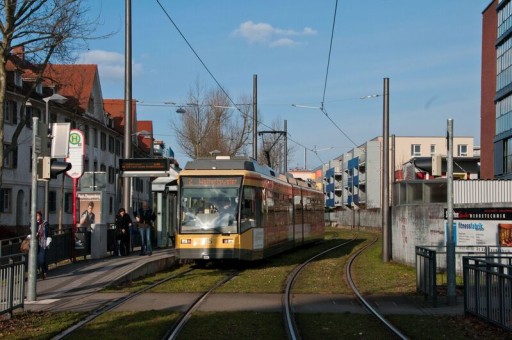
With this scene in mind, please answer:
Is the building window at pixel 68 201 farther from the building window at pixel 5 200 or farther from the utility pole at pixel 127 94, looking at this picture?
the utility pole at pixel 127 94

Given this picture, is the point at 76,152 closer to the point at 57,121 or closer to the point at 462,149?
the point at 57,121

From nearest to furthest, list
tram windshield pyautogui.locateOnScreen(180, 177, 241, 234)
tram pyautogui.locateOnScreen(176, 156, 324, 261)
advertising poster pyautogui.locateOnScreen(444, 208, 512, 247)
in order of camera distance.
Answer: advertising poster pyautogui.locateOnScreen(444, 208, 512, 247) → tram pyautogui.locateOnScreen(176, 156, 324, 261) → tram windshield pyautogui.locateOnScreen(180, 177, 241, 234)

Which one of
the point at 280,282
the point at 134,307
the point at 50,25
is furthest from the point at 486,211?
the point at 50,25

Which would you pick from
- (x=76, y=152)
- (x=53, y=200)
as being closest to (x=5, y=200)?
(x=53, y=200)

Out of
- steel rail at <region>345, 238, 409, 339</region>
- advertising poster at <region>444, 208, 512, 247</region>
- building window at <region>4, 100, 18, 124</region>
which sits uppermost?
building window at <region>4, 100, 18, 124</region>

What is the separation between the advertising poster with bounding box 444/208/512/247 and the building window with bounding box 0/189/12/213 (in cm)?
3193

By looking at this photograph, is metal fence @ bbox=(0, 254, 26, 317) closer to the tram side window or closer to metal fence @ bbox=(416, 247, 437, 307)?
metal fence @ bbox=(416, 247, 437, 307)

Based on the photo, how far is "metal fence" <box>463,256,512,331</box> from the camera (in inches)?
366

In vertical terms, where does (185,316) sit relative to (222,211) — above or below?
below

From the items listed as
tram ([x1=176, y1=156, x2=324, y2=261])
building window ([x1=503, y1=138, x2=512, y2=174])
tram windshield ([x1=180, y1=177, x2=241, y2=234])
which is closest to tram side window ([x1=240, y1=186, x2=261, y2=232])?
tram ([x1=176, y1=156, x2=324, y2=261])

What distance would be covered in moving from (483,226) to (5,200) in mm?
33081

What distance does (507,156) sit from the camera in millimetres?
49344

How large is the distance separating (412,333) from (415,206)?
1207 cm

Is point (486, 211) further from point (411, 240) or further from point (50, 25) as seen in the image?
point (50, 25)
